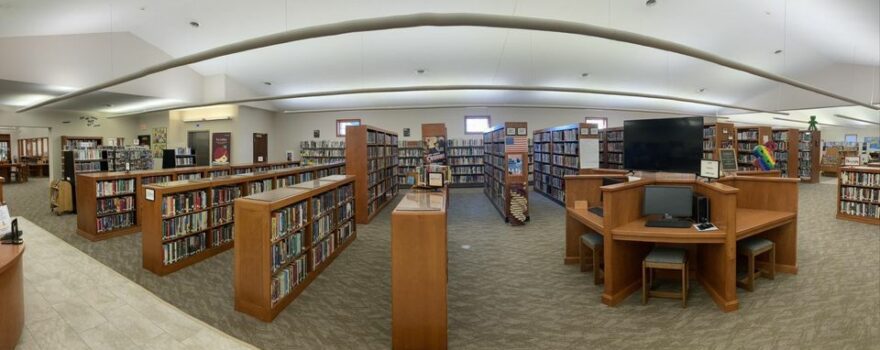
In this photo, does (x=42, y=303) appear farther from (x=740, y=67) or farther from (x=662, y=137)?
(x=740, y=67)

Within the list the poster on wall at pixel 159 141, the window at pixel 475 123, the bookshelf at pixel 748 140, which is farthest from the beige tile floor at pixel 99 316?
the bookshelf at pixel 748 140

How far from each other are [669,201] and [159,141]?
54.7 feet

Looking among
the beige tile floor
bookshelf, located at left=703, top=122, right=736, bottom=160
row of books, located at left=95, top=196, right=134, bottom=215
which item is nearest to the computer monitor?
Answer: the beige tile floor

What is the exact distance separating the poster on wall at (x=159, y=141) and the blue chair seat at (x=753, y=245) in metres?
16.7

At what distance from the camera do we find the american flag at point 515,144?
7.05 meters

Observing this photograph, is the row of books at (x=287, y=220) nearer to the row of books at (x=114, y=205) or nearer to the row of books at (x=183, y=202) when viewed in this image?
the row of books at (x=183, y=202)

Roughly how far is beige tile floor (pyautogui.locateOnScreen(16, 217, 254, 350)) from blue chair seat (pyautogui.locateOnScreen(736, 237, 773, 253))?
4.78 metres

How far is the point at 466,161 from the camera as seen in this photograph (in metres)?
13.5

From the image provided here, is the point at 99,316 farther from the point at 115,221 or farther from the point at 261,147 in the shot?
the point at 261,147

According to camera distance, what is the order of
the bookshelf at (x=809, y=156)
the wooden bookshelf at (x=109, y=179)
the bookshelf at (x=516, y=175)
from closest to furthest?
the wooden bookshelf at (x=109, y=179)
the bookshelf at (x=516, y=175)
the bookshelf at (x=809, y=156)

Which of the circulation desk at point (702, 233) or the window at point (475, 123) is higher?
the window at point (475, 123)

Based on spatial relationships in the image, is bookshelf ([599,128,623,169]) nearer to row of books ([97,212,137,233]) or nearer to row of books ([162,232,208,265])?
row of books ([162,232,208,265])

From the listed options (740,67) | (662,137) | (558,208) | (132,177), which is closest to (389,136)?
(558,208)

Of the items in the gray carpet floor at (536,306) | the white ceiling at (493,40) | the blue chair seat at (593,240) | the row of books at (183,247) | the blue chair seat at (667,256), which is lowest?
the gray carpet floor at (536,306)
